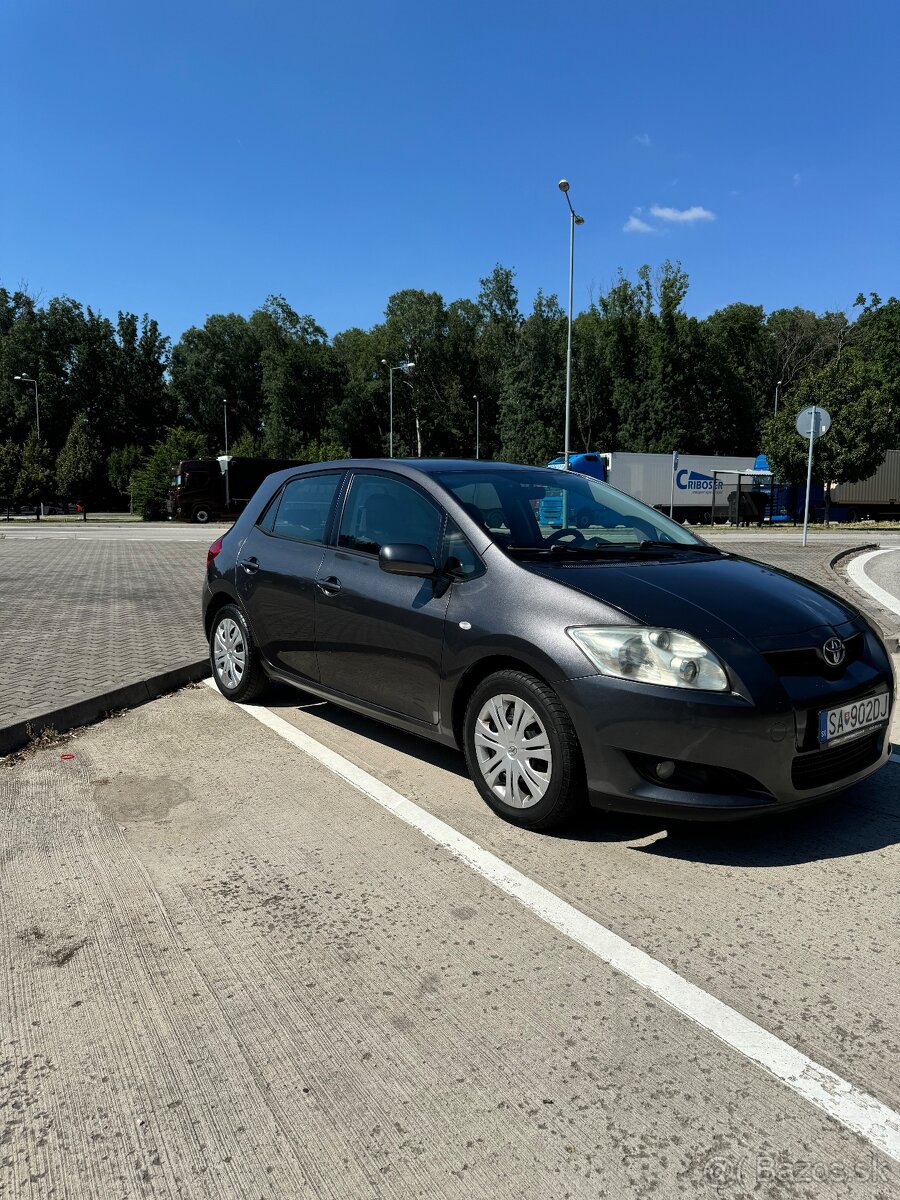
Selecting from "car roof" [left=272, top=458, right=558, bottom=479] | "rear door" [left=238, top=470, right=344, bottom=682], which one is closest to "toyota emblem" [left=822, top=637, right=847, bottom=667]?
"car roof" [left=272, top=458, right=558, bottom=479]

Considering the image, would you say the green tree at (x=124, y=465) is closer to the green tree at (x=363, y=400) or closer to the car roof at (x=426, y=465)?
the green tree at (x=363, y=400)

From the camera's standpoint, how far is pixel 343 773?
440 cm

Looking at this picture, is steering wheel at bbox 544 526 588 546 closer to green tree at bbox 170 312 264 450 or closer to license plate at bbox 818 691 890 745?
license plate at bbox 818 691 890 745

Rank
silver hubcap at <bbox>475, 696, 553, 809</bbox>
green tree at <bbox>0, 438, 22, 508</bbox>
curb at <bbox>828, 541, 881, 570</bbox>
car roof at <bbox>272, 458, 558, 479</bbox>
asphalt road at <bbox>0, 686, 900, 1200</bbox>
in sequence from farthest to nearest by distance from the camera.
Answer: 1. green tree at <bbox>0, 438, 22, 508</bbox>
2. curb at <bbox>828, 541, 881, 570</bbox>
3. car roof at <bbox>272, 458, 558, 479</bbox>
4. silver hubcap at <bbox>475, 696, 553, 809</bbox>
5. asphalt road at <bbox>0, 686, 900, 1200</bbox>

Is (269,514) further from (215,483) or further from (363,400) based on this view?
(363,400)

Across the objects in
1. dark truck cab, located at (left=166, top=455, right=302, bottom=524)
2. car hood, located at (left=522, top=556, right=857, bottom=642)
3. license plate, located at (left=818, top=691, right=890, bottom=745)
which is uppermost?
dark truck cab, located at (left=166, top=455, right=302, bottom=524)

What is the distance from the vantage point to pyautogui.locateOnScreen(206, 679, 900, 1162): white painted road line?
2.00m

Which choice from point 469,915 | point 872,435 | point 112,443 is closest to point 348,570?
point 469,915

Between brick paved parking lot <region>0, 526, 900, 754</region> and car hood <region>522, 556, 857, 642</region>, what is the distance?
3.42 m

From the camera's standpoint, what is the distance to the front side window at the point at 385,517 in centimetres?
425

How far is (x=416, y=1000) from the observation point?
8.13 feet

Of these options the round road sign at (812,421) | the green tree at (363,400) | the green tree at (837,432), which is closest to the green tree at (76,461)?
the green tree at (363,400)

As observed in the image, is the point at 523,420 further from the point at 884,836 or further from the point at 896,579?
the point at 884,836

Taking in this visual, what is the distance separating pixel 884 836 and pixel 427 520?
2.45 m
